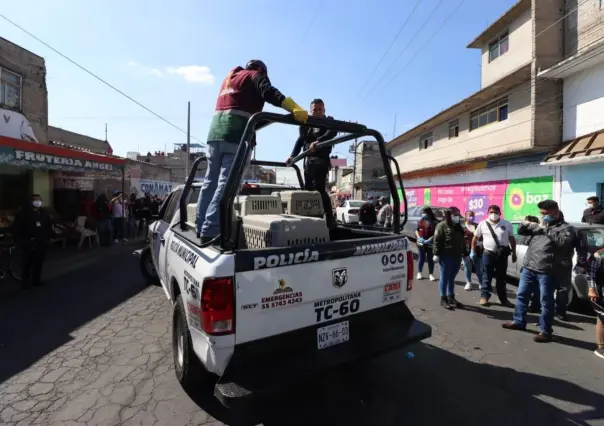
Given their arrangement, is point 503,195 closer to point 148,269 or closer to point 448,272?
point 448,272

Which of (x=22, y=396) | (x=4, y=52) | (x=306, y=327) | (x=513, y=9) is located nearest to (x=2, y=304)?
(x=22, y=396)

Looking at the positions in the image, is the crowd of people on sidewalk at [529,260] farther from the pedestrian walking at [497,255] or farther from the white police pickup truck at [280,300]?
the white police pickup truck at [280,300]

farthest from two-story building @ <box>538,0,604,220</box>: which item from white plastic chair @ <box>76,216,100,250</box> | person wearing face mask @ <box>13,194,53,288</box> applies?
white plastic chair @ <box>76,216,100,250</box>

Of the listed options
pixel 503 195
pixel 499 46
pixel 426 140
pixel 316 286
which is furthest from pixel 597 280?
pixel 426 140

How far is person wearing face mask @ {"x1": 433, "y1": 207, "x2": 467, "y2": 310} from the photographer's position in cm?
571

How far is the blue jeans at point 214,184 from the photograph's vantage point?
3.08 m

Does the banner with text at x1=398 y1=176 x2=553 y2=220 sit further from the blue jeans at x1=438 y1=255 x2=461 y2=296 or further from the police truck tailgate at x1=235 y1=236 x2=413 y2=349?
the police truck tailgate at x1=235 y1=236 x2=413 y2=349

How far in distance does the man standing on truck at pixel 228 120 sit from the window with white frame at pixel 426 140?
22149 mm

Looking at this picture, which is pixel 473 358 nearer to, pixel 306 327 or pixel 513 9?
pixel 306 327

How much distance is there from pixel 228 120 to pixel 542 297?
176 inches

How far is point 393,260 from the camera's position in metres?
3.12

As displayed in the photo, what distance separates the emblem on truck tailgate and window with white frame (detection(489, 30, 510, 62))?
18.1 metres

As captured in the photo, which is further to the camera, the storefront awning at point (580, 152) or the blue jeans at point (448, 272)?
the storefront awning at point (580, 152)

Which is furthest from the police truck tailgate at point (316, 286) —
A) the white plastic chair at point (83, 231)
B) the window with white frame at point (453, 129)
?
the window with white frame at point (453, 129)
